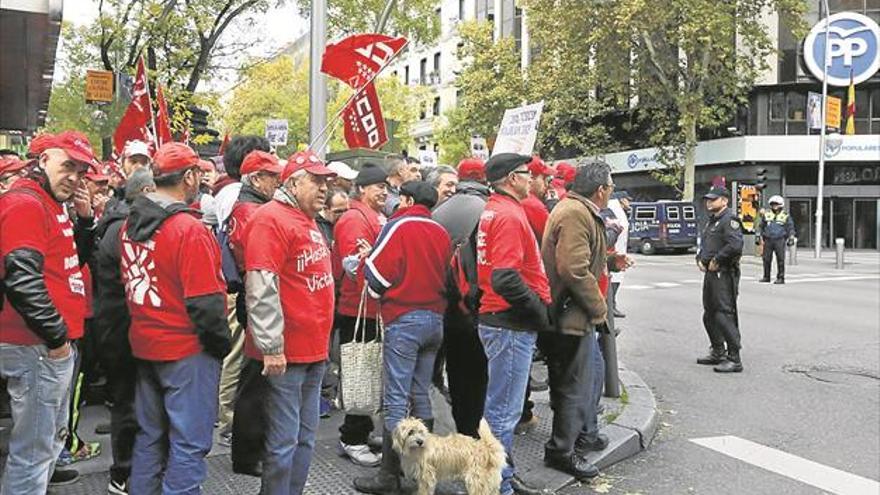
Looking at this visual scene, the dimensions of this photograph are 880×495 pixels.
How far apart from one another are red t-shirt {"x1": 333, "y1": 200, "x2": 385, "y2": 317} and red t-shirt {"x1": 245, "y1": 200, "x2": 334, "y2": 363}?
44.2 inches

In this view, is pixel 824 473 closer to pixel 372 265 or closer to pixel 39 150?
pixel 372 265

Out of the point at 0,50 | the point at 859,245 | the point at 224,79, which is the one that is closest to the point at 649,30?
the point at 859,245

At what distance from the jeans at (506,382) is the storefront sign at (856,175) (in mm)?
37348

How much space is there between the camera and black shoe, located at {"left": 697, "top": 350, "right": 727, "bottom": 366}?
9359mm

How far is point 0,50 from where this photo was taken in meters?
7.70

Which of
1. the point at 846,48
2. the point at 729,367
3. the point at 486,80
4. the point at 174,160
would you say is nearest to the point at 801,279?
the point at 729,367

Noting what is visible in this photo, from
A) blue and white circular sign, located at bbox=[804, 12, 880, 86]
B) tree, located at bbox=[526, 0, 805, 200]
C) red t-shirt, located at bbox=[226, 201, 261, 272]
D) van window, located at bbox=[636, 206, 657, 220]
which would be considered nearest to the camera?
red t-shirt, located at bbox=[226, 201, 261, 272]

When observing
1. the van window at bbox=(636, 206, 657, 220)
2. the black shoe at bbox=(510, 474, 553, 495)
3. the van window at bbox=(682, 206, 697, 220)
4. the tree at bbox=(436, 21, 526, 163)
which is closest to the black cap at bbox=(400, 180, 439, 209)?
the black shoe at bbox=(510, 474, 553, 495)

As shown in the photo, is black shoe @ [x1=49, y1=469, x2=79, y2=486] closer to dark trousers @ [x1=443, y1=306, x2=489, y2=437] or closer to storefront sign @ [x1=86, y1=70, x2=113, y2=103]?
dark trousers @ [x1=443, y1=306, x2=489, y2=437]

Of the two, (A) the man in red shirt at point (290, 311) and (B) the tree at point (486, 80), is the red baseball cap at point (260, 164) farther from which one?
(B) the tree at point (486, 80)

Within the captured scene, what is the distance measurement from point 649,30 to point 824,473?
94.1 feet

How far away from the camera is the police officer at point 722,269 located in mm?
8898

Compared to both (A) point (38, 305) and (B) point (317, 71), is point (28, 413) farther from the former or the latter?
(B) point (317, 71)

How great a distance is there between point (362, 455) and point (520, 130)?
141 inches
